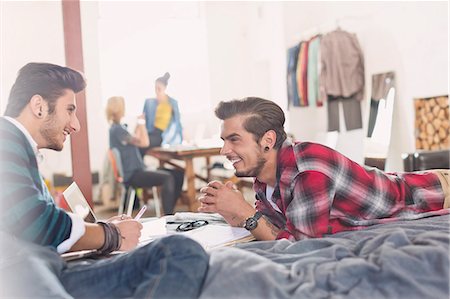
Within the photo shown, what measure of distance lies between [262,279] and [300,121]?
463 cm

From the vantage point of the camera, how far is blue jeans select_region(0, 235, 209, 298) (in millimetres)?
1139

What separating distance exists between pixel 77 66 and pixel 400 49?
2.90 m

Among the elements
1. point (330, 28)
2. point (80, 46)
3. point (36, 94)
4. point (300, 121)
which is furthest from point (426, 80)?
point (36, 94)

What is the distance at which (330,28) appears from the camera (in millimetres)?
5051

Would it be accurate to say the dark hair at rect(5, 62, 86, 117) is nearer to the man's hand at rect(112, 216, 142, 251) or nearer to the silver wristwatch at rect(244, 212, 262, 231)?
the man's hand at rect(112, 216, 142, 251)

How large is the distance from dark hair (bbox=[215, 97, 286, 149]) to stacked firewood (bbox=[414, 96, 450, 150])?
248 cm

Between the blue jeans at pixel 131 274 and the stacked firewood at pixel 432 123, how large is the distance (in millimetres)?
3098

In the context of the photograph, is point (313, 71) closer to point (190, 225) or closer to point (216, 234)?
point (190, 225)

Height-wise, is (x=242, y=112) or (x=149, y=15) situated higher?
(x=149, y=15)

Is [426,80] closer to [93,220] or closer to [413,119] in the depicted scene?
[413,119]

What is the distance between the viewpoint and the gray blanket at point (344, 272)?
1153 millimetres

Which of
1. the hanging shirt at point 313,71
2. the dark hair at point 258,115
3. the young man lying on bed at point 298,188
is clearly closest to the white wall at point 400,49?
the hanging shirt at point 313,71

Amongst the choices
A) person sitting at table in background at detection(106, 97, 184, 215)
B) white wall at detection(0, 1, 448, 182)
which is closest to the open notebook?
white wall at detection(0, 1, 448, 182)

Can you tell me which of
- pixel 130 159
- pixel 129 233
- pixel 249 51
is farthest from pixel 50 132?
pixel 249 51
